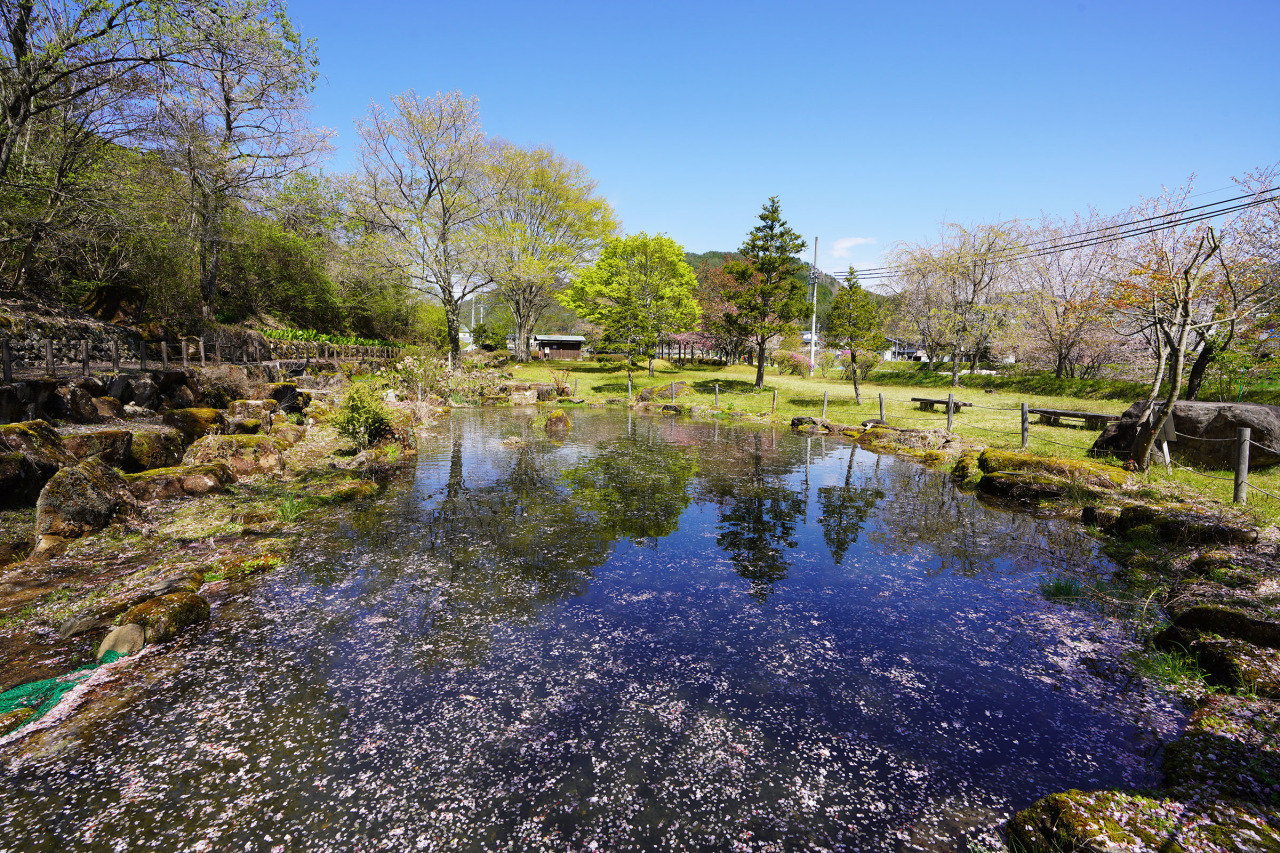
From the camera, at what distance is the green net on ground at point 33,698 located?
427 centimetres

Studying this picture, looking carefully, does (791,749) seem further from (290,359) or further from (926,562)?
(290,359)

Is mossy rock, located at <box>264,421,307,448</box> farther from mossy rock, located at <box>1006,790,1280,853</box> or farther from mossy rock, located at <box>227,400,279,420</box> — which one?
mossy rock, located at <box>1006,790,1280,853</box>

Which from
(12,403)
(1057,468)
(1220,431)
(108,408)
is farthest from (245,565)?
(1220,431)

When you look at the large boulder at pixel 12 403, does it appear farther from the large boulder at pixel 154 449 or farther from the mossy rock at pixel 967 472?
the mossy rock at pixel 967 472

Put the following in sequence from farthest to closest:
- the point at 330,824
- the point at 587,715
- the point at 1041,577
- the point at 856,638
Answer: the point at 1041,577, the point at 856,638, the point at 587,715, the point at 330,824

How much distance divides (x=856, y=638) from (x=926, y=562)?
10.3 feet

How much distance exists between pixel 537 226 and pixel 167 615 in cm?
4429

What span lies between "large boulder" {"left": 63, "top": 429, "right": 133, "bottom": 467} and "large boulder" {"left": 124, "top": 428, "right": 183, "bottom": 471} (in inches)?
6.7

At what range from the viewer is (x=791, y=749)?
424 centimetres

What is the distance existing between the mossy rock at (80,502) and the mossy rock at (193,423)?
450cm

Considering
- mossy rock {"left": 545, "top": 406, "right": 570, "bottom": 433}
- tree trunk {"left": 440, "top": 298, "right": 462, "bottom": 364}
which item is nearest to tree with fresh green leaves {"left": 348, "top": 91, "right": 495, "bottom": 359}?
tree trunk {"left": 440, "top": 298, "right": 462, "bottom": 364}

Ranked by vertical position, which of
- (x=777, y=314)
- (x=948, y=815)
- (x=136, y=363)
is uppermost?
(x=777, y=314)

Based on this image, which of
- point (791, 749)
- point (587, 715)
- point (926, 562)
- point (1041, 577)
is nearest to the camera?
point (791, 749)

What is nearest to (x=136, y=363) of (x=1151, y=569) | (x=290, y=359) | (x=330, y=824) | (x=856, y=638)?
(x=290, y=359)
